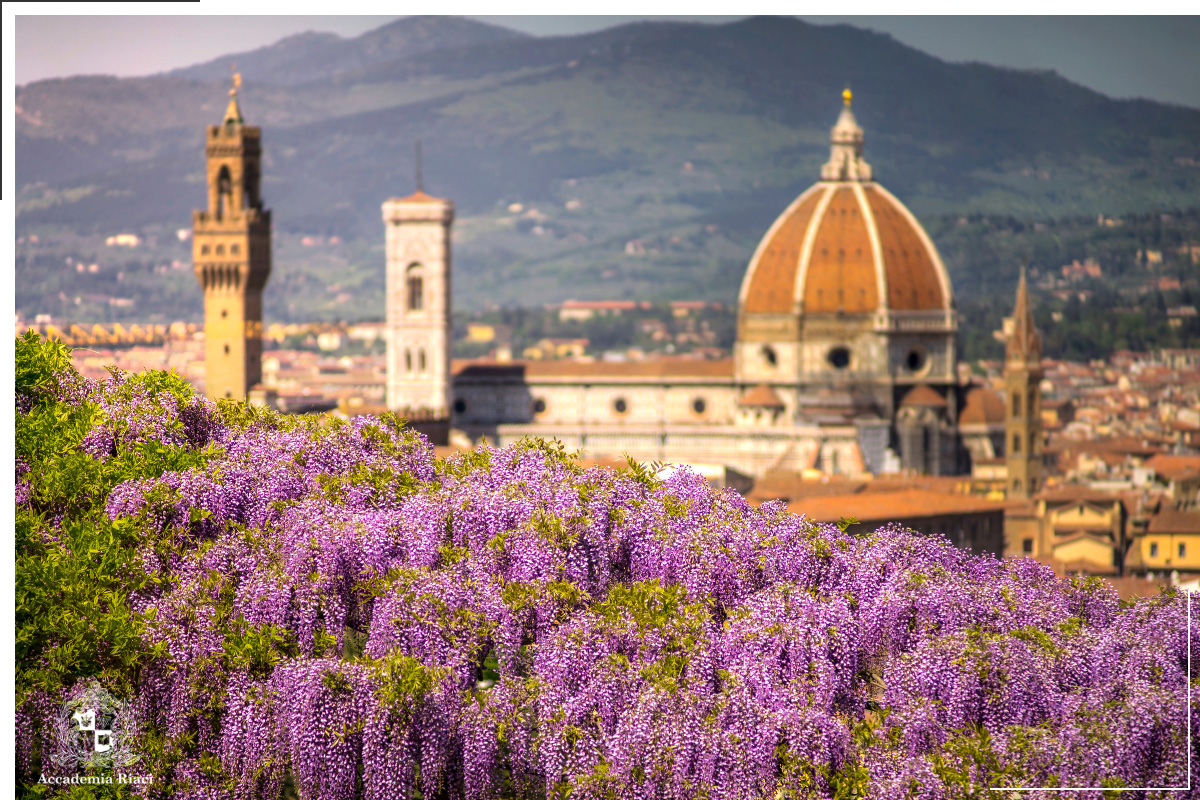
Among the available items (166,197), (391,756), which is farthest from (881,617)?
(166,197)

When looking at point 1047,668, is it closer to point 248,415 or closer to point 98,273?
point 248,415

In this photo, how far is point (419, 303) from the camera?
85.2 meters

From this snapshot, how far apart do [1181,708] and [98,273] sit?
4971 inches

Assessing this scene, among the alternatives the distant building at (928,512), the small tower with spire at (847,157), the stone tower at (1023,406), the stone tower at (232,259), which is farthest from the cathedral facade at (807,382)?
the distant building at (928,512)

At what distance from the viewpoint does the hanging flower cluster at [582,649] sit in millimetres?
18172

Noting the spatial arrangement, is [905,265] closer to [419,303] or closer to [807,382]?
[807,382]

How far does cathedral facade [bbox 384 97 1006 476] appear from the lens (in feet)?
267

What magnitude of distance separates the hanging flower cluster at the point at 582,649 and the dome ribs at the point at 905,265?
63111mm

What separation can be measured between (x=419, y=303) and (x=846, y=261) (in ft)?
58.4

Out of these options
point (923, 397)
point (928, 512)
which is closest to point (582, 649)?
point (928, 512)

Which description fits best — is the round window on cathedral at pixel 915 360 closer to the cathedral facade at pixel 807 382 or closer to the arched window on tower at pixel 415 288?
the cathedral facade at pixel 807 382

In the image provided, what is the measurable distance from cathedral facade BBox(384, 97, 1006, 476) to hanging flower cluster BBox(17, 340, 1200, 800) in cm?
5698

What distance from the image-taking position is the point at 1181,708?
18.3m

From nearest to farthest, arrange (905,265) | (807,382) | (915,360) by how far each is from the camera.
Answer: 1. (807,382)
2. (915,360)
3. (905,265)
